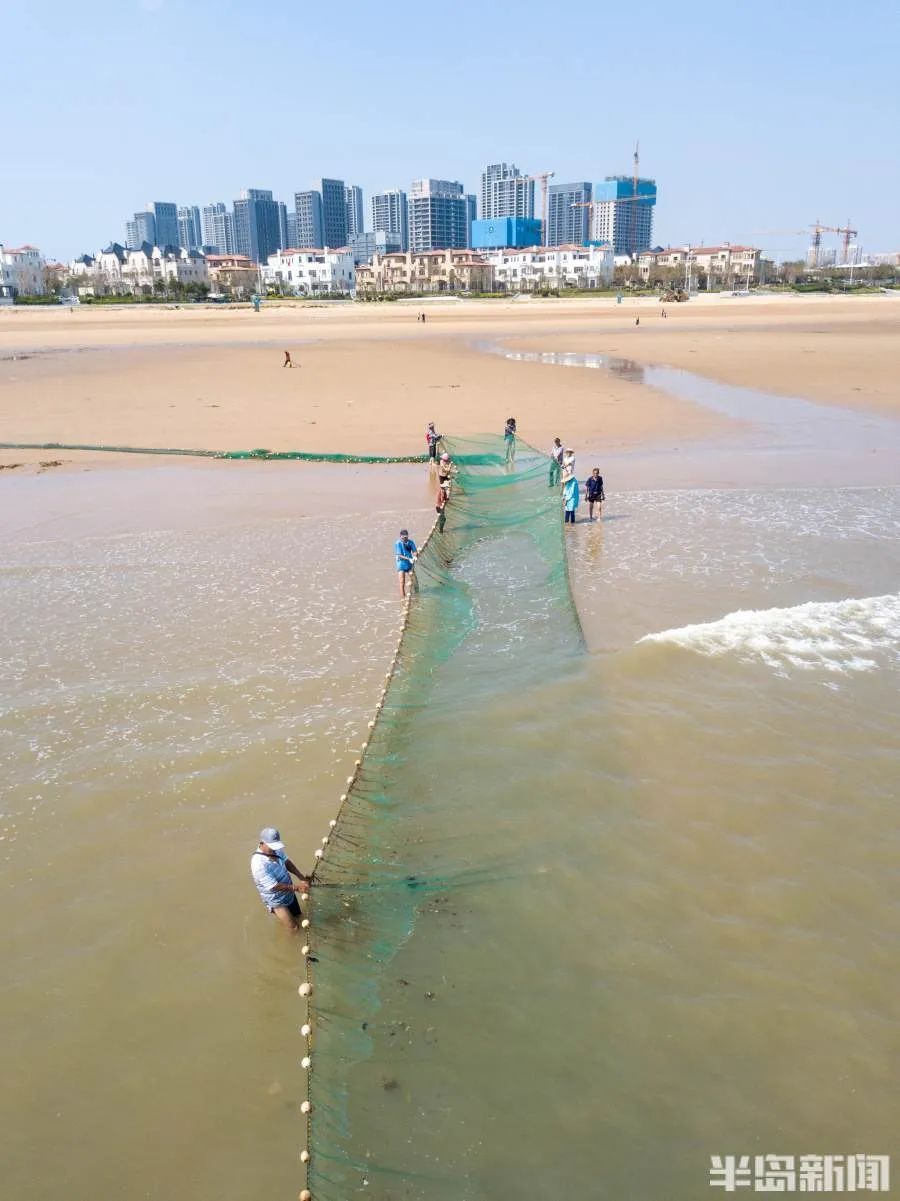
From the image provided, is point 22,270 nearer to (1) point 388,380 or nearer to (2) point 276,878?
(1) point 388,380

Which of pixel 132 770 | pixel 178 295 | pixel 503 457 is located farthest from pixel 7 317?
pixel 132 770

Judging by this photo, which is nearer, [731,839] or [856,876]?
[856,876]

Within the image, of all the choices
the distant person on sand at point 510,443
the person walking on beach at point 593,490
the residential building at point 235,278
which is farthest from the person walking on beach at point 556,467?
the residential building at point 235,278

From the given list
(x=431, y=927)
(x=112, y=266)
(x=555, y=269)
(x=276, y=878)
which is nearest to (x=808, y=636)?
(x=431, y=927)

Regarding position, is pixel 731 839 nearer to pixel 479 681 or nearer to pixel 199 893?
pixel 479 681

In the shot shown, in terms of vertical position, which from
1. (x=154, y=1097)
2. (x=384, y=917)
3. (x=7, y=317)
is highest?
(x=7, y=317)

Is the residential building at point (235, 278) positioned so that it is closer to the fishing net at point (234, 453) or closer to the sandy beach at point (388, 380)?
the sandy beach at point (388, 380)

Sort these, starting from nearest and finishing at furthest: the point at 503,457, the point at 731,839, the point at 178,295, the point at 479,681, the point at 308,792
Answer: the point at 731,839 < the point at 308,792 < the point at 479,681 < the point at 503,457 < the point at 178,295
